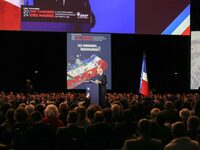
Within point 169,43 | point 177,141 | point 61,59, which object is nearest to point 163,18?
point 169,43

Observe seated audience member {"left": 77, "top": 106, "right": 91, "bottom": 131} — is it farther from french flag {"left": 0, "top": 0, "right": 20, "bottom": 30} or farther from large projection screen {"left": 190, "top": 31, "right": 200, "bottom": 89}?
large projection screen {"left": 190, "top": 31, "right": 200, "bottom": 89}

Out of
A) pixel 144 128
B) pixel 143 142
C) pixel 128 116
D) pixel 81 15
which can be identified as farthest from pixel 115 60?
pixel 143 142

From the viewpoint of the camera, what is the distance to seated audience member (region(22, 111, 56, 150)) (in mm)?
5574

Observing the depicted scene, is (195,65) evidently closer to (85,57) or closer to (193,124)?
(85,57)

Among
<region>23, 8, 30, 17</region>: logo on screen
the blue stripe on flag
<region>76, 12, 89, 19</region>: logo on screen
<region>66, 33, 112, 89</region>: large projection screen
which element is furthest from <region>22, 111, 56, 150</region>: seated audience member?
the blue stripe on flag

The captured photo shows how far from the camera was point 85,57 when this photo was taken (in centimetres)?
1928

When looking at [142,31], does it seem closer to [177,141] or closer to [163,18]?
[163,18]

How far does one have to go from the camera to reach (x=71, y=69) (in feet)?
63.0

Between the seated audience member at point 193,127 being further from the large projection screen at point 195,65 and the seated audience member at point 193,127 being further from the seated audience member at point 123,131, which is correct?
the large projection screen at point 195,65

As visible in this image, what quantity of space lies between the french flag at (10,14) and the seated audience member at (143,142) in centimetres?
1375

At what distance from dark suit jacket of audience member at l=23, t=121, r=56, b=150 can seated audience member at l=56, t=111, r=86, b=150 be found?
0.12 metres

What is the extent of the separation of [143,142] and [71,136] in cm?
126

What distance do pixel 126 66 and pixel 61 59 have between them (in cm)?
333

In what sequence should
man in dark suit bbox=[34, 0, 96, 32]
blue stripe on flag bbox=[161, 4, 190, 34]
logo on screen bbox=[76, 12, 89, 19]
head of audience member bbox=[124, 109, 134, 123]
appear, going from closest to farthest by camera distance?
head of audience member bbox=[124, 109, 134, 123] < man in dark suit bbox=[34, 0, 96, 32] < logo on screen bbox=[76, 12, 89, 19] < blue stripe on flag bbox=[161, 4, 190, 34]
